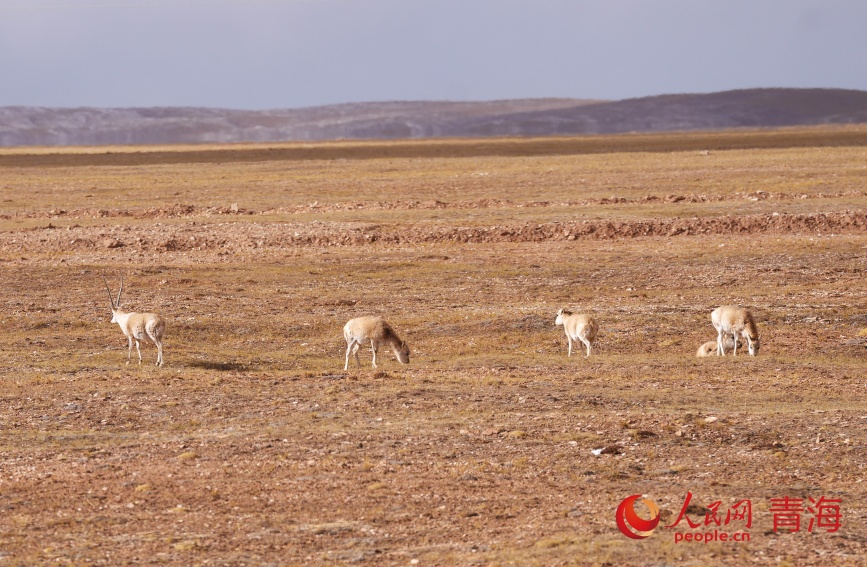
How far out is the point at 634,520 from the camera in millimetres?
10555

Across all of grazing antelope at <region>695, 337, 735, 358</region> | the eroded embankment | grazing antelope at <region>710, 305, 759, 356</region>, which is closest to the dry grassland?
the eroded embankment

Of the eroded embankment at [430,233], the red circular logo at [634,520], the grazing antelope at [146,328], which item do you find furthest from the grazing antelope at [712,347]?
the eroded embankment at [430,233]

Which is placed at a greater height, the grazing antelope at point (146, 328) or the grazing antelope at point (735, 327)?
the grazing antelope at point (146, 328)

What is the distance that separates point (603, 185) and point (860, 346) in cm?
3301

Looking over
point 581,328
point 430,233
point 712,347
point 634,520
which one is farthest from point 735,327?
point 430,233

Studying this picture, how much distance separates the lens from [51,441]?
14.1 metres

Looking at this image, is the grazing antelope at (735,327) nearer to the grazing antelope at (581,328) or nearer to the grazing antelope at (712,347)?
the grazing antelope at (712,347)

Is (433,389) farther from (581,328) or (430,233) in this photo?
(430,233)

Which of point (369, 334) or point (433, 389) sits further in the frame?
point (369, 334)

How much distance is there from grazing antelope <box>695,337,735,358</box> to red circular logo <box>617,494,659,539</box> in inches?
352

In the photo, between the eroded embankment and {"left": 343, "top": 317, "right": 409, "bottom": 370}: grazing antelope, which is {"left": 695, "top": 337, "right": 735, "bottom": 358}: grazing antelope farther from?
the eroded embankment

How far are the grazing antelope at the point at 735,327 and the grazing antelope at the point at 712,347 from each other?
0.06m

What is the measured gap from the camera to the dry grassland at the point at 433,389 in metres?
10.8

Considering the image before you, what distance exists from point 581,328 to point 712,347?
2280 millimetres
